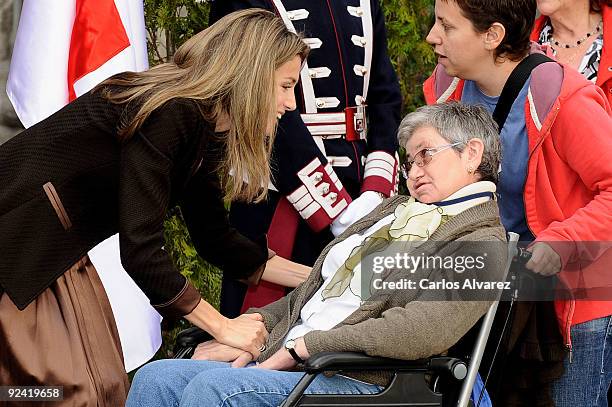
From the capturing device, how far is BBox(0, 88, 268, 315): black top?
9.68 ft

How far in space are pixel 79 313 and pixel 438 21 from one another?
4.81ft

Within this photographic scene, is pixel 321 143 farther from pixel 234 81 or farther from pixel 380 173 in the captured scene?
pixel 234 81

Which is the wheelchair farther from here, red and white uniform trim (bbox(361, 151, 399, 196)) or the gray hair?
red and white uniform trim (bbox(361, 151, 399, 196))

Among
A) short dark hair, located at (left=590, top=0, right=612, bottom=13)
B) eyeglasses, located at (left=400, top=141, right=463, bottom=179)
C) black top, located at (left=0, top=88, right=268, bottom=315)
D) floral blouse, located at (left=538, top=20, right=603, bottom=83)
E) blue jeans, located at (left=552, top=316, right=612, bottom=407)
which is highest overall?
black top, located at (left=0, top=88, right=268, bottom=315)

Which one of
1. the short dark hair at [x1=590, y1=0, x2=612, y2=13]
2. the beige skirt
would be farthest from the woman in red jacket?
the beige skirt

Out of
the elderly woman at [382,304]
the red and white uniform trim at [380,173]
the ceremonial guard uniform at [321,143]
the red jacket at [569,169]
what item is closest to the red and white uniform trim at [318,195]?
the ceremonial guard uniform at [321,143]

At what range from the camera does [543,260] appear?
3.16 meters

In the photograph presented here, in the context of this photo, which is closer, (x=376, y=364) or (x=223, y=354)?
(x=376, y=364)

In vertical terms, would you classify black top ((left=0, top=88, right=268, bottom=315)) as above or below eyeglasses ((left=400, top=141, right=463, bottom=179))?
above

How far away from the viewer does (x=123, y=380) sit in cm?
321

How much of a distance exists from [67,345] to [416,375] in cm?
94

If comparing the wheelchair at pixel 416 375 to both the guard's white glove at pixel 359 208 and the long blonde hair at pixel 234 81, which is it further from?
the guard's white glove at pixel 359 208

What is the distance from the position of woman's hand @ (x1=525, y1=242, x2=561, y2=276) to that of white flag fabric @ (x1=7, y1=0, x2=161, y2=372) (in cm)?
181

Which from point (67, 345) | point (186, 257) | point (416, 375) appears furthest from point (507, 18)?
point (186, 257)
